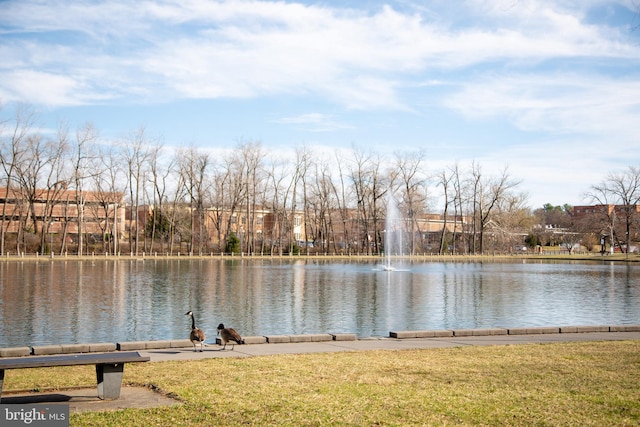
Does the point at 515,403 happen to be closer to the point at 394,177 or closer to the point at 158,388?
the point at 158,388

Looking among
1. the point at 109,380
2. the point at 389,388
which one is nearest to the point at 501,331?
the point at 389,388


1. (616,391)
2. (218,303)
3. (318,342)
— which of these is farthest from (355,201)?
(616,391)

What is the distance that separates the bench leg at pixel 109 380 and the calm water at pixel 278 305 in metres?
10.4

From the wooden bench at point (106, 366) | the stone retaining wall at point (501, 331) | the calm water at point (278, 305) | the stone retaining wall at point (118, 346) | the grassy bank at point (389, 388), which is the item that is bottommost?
the calm water at point (278, 305)

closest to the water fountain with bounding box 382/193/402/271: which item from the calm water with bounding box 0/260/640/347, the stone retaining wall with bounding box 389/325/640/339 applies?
the calm water with bounding box 0/260/640/347

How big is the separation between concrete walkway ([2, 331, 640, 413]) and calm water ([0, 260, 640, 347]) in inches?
164

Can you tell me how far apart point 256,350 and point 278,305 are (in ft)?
48.5

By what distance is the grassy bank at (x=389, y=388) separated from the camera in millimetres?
8336

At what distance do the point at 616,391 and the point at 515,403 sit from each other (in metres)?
1.92

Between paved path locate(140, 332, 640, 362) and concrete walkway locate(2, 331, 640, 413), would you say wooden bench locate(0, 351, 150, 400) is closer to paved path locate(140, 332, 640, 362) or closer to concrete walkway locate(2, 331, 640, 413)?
concrete walkway locate(2, 331, 640, 413)

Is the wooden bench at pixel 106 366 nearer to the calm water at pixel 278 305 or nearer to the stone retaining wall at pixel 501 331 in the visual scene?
the stone retaining wall at pixel 501 331

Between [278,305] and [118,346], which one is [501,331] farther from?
[278,305]

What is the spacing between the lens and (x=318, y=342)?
1677 cm

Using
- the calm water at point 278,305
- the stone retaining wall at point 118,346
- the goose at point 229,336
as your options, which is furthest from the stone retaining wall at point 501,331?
the goose at point 229,336
